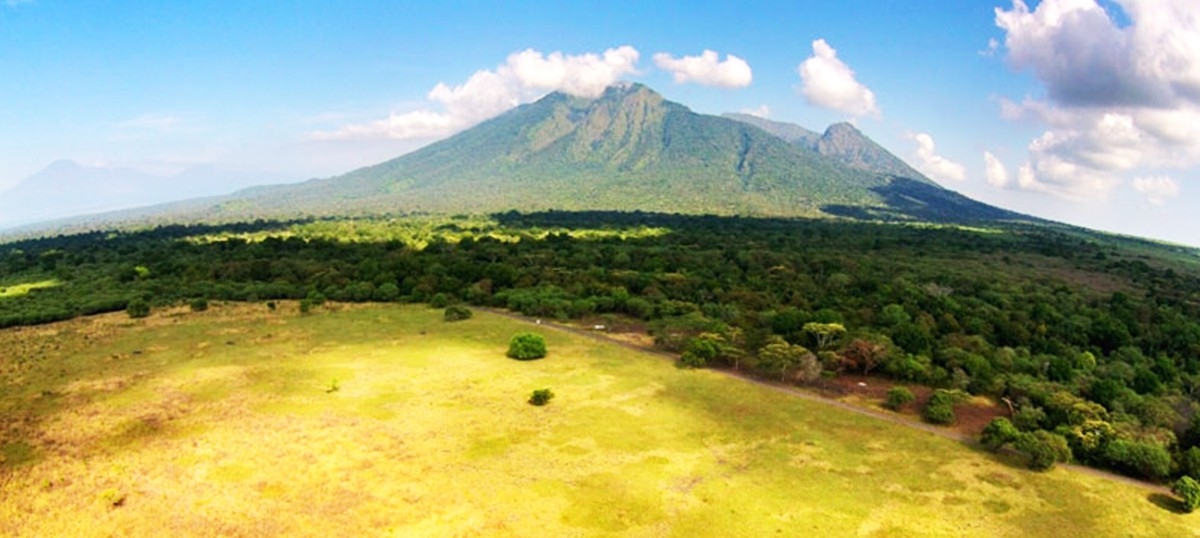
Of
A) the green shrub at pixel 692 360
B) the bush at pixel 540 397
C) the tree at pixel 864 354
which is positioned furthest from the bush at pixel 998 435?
the bush at pixel 540 397

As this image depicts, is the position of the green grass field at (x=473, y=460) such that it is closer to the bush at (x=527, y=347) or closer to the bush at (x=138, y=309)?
the bush at (x=527, y=347)

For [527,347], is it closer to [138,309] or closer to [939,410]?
[939,410]

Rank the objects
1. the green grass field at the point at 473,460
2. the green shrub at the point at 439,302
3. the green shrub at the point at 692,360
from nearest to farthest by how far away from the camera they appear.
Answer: the green grass field at the point at 473,460
the green shrub at the point at 692,360
the green shrub at the point at 439,302

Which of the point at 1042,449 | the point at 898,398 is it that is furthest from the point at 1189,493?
the point at 898,398

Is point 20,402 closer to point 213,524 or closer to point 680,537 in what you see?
point 213,524


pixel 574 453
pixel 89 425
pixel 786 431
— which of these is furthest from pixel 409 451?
pixel 786 431
